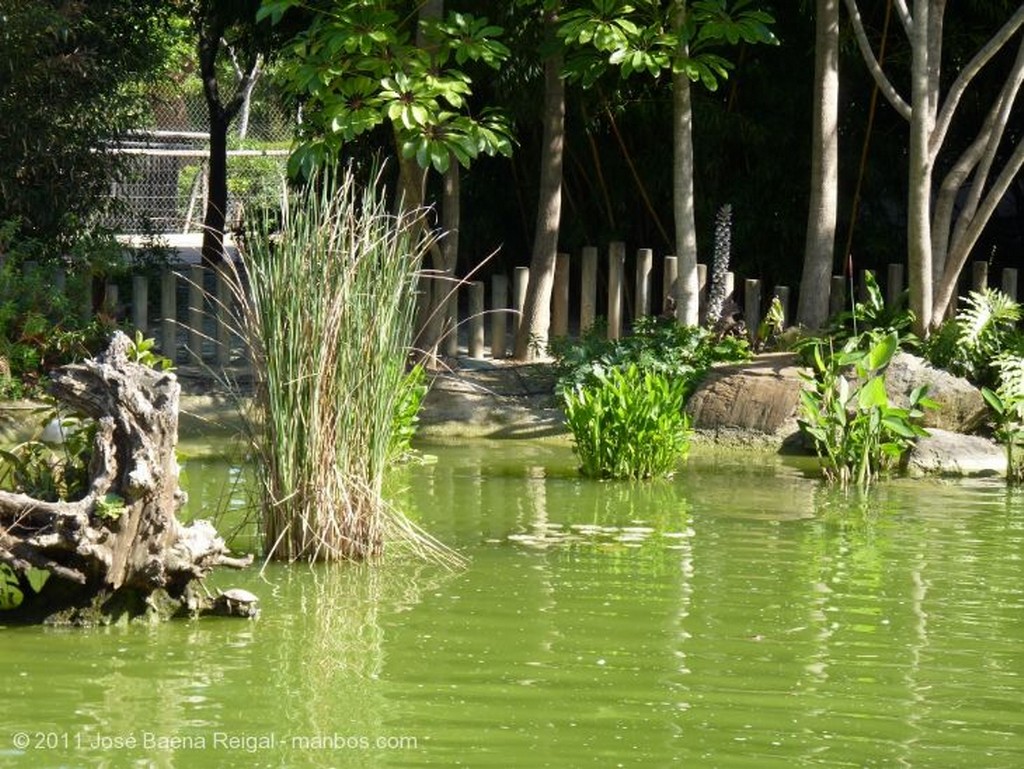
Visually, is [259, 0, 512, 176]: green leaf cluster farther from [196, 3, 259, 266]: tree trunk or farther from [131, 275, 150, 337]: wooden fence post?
[196, 3, 259, 266]: tree trunk

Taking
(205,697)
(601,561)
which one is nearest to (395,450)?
(601,561)

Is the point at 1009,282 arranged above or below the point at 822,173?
below

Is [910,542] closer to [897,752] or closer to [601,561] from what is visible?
[601,561]

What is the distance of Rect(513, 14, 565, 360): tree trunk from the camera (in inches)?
441

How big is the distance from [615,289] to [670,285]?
1.16 ft

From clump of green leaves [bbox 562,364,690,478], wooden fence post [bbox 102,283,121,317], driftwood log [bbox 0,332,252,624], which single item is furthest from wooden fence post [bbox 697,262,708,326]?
driftwood log [bbox 0,332,252,624]

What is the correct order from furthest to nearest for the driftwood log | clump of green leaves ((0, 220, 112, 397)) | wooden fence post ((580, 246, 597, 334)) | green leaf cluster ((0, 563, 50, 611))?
1. wooden fence post ((580, 246, 597, 334))
2. clump of green leaves ((0, 220, 112, 397))
3. green leaf cluster ((0, 563, 50, 611))
4. the driftwood log

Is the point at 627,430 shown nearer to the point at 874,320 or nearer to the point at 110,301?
the point at 874,320

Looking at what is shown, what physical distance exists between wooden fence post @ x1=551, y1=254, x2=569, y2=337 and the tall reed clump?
5031 millimetres

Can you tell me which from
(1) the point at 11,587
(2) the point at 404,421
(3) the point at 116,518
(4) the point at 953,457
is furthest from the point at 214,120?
(3) the point at 116,518

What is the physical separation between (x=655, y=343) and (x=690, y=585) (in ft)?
14.1

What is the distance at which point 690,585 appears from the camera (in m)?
6.37

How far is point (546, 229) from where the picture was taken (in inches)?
442

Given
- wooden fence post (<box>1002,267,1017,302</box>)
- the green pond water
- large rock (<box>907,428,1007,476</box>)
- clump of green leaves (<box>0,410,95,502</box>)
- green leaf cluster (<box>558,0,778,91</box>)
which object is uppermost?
A: green leaf cluster (<box>558,0,778,91</box>)
